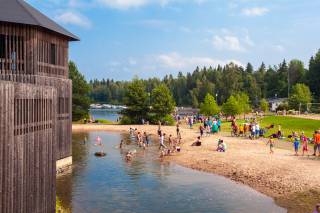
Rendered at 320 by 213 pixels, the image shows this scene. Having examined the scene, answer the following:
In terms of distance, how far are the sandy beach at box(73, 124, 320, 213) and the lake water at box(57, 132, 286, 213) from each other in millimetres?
1013

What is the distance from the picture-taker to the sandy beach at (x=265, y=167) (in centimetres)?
2298

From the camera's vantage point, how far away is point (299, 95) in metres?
90.3

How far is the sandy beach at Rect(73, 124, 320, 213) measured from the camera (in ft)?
75.4

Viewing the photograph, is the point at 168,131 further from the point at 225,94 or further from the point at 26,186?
the point at 225,94

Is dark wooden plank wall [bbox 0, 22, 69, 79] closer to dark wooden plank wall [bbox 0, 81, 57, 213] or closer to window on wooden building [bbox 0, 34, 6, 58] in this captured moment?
window on wooden building [bbox 0, 34, 6, 58]

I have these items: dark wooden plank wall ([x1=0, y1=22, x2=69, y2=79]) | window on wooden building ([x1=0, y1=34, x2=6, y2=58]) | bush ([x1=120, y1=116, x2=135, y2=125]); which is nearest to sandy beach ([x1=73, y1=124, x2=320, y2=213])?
dark wooden plank wall ([x1=0, y1=22, x2=69, y2=79])

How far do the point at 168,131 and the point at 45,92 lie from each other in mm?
40741

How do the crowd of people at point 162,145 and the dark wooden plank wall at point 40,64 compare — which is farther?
the crowd of people at point 162,145

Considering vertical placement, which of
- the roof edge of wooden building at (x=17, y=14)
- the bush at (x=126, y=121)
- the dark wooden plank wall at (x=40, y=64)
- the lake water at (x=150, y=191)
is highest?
the roof edge of wooden building at (x=17, y=14)

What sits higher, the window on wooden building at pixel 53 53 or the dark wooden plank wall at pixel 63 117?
the window on wooden building at pixel 53 53

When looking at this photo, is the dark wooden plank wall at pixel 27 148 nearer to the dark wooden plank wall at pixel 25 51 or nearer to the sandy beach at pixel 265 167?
the dark wooden plank wall at pixel 25 51

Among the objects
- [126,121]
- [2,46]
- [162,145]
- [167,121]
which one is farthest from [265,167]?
[126,121]

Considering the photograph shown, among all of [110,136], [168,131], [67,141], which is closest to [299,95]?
[168,131]

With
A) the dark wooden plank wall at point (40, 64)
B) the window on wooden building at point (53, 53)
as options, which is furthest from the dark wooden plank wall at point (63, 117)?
the window on wooden building at point (53, 53)
